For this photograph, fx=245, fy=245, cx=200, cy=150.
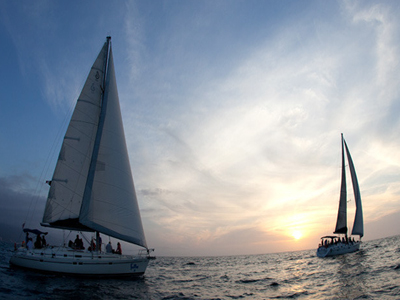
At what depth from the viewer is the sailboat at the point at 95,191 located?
18.3 m

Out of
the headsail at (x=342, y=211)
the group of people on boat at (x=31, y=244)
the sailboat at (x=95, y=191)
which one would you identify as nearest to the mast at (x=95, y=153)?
the sailboat at (x=95, y=191)

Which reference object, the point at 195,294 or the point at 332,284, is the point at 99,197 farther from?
the point at 332,284

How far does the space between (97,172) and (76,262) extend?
6.65 m

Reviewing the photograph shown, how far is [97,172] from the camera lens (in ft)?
63.8

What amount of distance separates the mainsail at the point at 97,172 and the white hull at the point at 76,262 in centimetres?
192

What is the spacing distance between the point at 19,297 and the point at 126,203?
27.9 feet

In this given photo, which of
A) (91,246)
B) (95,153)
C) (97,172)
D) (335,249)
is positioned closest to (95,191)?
(97,172)

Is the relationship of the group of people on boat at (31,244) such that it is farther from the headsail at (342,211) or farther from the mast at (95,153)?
the headsail at (342,211)

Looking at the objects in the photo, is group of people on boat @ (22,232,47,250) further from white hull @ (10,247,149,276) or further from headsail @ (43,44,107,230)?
headsail @ (43,44,107,230)

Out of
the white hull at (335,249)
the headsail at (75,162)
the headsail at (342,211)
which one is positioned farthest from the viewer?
the headsail at (342,211)

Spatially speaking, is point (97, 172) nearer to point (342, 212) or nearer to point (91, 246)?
point (91, 246)

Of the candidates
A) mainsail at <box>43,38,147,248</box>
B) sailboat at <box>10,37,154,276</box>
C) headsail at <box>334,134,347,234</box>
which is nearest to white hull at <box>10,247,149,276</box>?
sailboat at <box>10,37,154,276</box>

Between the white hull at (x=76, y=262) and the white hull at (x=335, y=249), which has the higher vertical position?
the white hull at (x=335, y=249)

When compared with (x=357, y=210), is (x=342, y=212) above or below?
below
